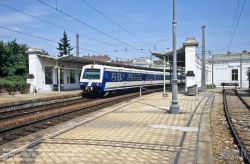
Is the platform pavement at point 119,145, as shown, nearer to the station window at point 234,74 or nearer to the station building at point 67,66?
the station building at point 67,66

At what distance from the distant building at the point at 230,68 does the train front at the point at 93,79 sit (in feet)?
90.3

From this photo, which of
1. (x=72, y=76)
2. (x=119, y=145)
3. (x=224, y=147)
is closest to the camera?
(x=119, y=145)

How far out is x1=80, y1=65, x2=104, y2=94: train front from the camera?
21.2m

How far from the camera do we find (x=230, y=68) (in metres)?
45.4

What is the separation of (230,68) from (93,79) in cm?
3166

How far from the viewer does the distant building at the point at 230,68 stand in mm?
44094

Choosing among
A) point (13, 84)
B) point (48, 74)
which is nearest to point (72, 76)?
point (48, 74)

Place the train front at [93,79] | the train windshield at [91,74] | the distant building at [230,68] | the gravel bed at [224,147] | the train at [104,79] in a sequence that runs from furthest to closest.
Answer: the distant building at [230,68] < the train windshield at [91,74] < the train at [104,79] < the train front at [93,79] < the gravel bed at [224,147]

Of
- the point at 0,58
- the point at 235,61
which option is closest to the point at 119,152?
the point at 0,58

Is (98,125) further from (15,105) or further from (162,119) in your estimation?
(15,105)

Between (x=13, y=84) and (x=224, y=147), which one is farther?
(x=13, y=84)

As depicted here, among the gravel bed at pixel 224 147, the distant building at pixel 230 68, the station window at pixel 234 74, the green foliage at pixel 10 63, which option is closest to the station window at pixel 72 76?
the green foliage at pixel 10 63

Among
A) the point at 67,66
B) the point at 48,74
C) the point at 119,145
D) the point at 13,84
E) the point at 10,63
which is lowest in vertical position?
the point at 119,145

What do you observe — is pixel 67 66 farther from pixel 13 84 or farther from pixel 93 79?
pixel 93 79
